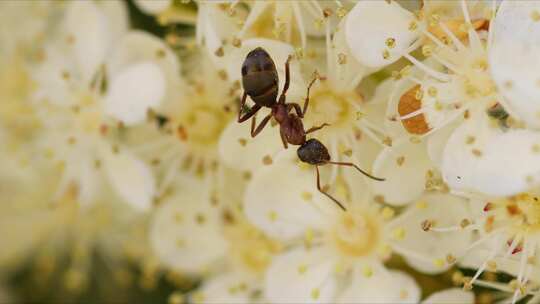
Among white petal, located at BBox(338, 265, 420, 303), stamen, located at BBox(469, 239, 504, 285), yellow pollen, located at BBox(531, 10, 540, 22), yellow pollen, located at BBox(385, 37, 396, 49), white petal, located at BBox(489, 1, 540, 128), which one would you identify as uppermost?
yellow pollen, located at BBox(531, 10, 540, 22)

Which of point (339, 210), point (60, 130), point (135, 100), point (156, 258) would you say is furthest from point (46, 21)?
point (339, 210)

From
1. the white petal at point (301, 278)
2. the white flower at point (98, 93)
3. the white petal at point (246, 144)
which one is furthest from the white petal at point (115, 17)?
the white petal at point (301, 278)

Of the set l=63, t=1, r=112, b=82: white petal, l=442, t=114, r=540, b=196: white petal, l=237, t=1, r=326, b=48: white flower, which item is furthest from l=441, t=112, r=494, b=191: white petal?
l=63, t=1, r=112, b=82: white petal

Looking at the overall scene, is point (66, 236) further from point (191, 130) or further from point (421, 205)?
point (421, 205)

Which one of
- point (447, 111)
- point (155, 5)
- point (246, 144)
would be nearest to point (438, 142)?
point (447, 111)

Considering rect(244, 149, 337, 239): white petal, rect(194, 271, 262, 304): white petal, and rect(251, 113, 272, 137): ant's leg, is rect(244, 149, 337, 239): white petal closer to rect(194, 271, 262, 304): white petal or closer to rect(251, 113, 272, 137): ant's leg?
rect(251, 113, 272, 137): ant's leg

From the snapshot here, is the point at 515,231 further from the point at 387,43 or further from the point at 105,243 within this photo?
the point at 105,243

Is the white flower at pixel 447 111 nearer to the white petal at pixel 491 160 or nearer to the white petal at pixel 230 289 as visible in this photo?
the white petal at pixel 491 160
